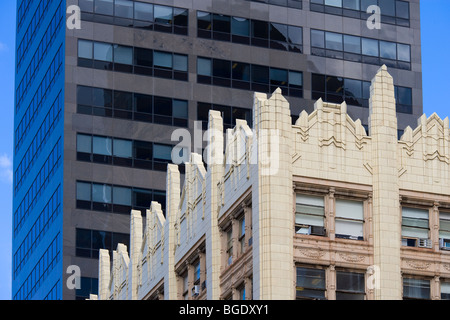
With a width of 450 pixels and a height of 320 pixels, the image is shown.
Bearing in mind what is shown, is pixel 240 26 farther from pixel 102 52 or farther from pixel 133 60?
pixel 102 52

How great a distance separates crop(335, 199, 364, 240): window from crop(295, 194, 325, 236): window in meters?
0.66

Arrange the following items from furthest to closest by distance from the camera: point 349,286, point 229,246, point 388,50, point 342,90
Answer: point 388,50
point 342,90
point 229,246
point 349,286

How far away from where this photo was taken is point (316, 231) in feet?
177

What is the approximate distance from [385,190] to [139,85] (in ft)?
163

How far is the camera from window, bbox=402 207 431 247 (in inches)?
2174

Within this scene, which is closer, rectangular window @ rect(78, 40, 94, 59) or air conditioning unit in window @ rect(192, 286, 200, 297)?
air conditioning unit in window @ rect(192, 286, 200, 297)

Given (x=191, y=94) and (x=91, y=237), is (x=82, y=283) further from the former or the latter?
(x=191, y=94)

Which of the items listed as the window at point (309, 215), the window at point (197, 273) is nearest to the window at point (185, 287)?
the window at point (197, 273)

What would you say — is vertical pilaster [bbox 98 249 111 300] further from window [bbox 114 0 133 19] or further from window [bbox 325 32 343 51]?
window [bbox 325 32 343 51]

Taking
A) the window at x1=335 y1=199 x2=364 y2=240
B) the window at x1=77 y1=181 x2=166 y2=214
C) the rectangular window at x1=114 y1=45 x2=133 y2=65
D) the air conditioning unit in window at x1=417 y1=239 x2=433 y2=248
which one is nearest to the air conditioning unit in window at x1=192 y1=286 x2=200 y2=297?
the window at x1=335 y1=199 x2=364 y2=240

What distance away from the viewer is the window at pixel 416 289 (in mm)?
54062

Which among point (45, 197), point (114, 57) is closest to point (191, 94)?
point (114, 57)

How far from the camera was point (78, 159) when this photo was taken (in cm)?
9881

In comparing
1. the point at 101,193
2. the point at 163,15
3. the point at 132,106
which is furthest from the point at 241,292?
the point at 163,15
